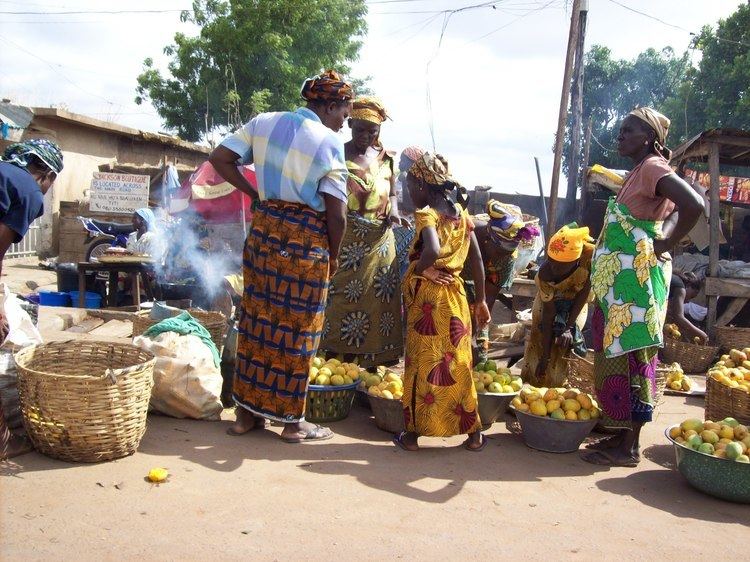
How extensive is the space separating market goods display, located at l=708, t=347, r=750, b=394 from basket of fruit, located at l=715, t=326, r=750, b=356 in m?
2.72

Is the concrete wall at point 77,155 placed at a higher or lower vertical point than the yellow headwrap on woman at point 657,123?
higher

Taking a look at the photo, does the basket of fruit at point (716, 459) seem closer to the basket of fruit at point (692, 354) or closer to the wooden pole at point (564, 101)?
the basket of fruit at point (692, 354)

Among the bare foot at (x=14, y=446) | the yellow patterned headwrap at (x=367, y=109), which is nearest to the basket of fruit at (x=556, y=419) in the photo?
the yellow patterned headwrap at (x=367, y=109)

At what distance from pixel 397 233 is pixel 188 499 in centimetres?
304

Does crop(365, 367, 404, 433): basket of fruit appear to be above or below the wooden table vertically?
below

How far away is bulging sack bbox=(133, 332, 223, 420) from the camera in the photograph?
Result: 4.09 metres

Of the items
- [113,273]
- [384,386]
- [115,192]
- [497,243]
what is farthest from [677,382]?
[115,192]

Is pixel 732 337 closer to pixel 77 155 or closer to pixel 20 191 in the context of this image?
pixel 20 191

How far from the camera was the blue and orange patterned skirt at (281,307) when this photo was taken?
147 inches

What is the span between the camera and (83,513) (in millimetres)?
2801

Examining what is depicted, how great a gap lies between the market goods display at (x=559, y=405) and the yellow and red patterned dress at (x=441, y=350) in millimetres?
506

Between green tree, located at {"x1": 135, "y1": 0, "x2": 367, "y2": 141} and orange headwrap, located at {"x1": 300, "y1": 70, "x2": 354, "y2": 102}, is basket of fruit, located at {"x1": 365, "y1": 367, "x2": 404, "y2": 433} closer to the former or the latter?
orange headwrap, located at {"x1": 300, "y1": 70, "x2": 354, "y2": 102}

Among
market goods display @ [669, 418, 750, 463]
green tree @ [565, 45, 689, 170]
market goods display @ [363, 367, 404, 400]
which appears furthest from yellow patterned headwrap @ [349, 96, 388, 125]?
green tree @ [565, 45, 689, 170]

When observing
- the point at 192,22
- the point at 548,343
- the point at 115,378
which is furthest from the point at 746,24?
the point at 115,378
